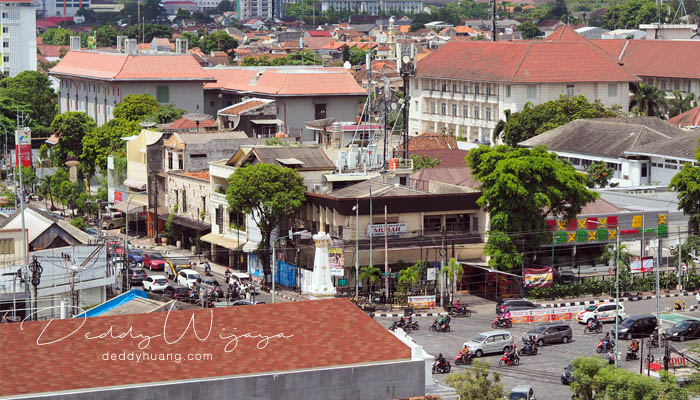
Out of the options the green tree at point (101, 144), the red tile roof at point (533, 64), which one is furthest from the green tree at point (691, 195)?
the red tile roof at point (533, 64)

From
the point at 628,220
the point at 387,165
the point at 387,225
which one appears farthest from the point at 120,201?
the point at 628,220

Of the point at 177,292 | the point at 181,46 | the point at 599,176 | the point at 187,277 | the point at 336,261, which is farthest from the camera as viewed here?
the point at 181,46

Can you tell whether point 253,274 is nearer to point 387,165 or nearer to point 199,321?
point 387,165

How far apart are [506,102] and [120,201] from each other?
46376mm

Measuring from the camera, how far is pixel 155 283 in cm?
6406

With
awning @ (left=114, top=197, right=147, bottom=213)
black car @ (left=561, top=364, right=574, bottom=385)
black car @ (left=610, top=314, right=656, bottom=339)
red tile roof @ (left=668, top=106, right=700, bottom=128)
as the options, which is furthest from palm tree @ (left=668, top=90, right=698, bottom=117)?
black car @ (left=561, top=364, right=574, bottom=385)

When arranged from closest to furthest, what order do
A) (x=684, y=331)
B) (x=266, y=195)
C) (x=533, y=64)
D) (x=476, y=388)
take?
1. (x=476, y=388)
2. (x=684, y=331)
3. (x=266, y=195)
4. (x=533, y=64)

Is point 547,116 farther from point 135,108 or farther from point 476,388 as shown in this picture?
point 476,388

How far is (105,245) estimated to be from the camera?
52.9m

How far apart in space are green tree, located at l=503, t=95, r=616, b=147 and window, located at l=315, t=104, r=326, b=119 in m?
17.7

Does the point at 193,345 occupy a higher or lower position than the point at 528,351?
higher

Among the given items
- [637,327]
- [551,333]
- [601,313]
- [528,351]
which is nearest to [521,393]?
[528,351]

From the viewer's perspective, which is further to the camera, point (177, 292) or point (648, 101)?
point (648, 101)

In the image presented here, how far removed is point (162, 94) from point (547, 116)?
1533 inches
